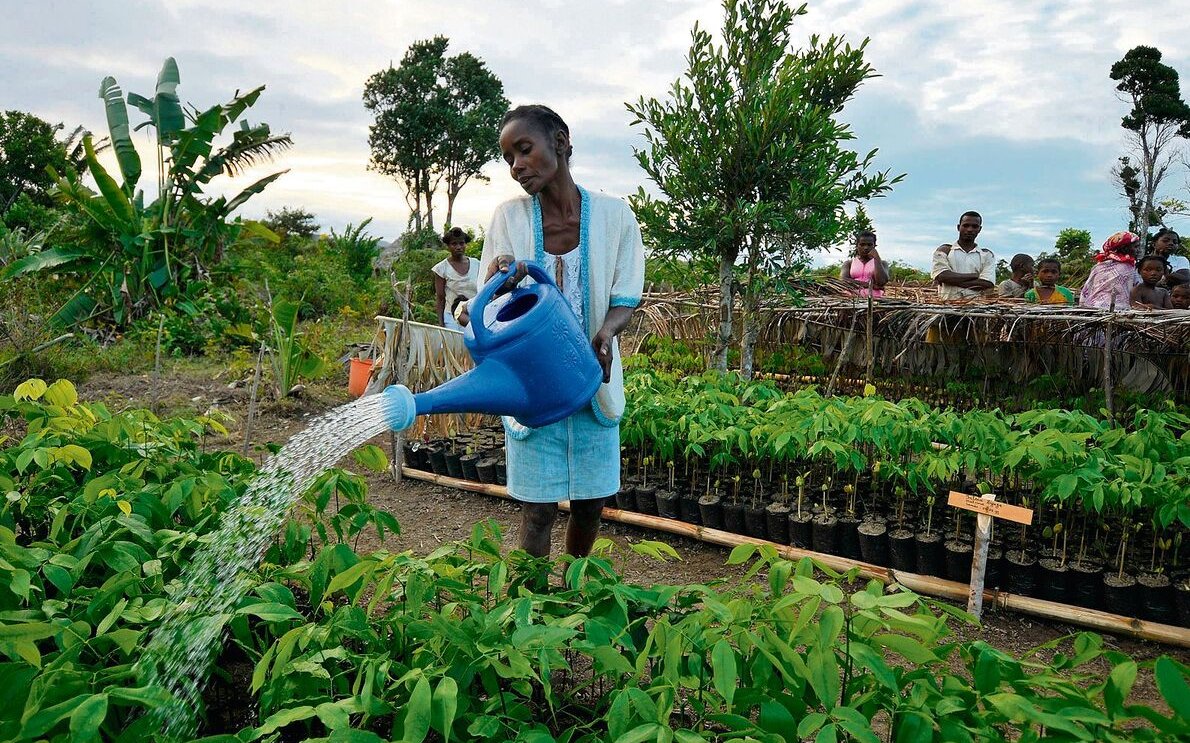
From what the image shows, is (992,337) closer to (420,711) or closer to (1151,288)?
(1151,288)

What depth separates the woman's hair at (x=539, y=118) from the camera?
6.22 ft

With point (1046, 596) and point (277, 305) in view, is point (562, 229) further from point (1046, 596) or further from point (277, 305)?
point (277, 305)

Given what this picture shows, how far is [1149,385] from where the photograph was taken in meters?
5.73

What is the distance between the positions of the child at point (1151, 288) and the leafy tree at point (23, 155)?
1853 cm

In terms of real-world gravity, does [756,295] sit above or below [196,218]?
below

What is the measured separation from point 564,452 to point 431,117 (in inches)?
901

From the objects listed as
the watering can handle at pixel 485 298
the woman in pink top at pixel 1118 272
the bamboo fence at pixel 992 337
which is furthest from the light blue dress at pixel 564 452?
the woman in pink top at pixel 1118 272

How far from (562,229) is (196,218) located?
356 inches

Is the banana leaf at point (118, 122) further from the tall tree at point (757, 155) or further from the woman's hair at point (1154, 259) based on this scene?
the woman's hair at point (1154, 259)

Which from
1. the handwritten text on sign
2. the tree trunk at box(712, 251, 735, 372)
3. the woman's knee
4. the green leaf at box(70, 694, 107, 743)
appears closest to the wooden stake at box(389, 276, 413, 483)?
the tree trunk at box(712, 251, 735, 372)

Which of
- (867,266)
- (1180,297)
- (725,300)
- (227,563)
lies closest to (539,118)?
(227,563)

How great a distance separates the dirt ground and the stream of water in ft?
1.36

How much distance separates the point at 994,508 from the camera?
2764 mm

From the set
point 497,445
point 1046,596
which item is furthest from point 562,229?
point 497,445
